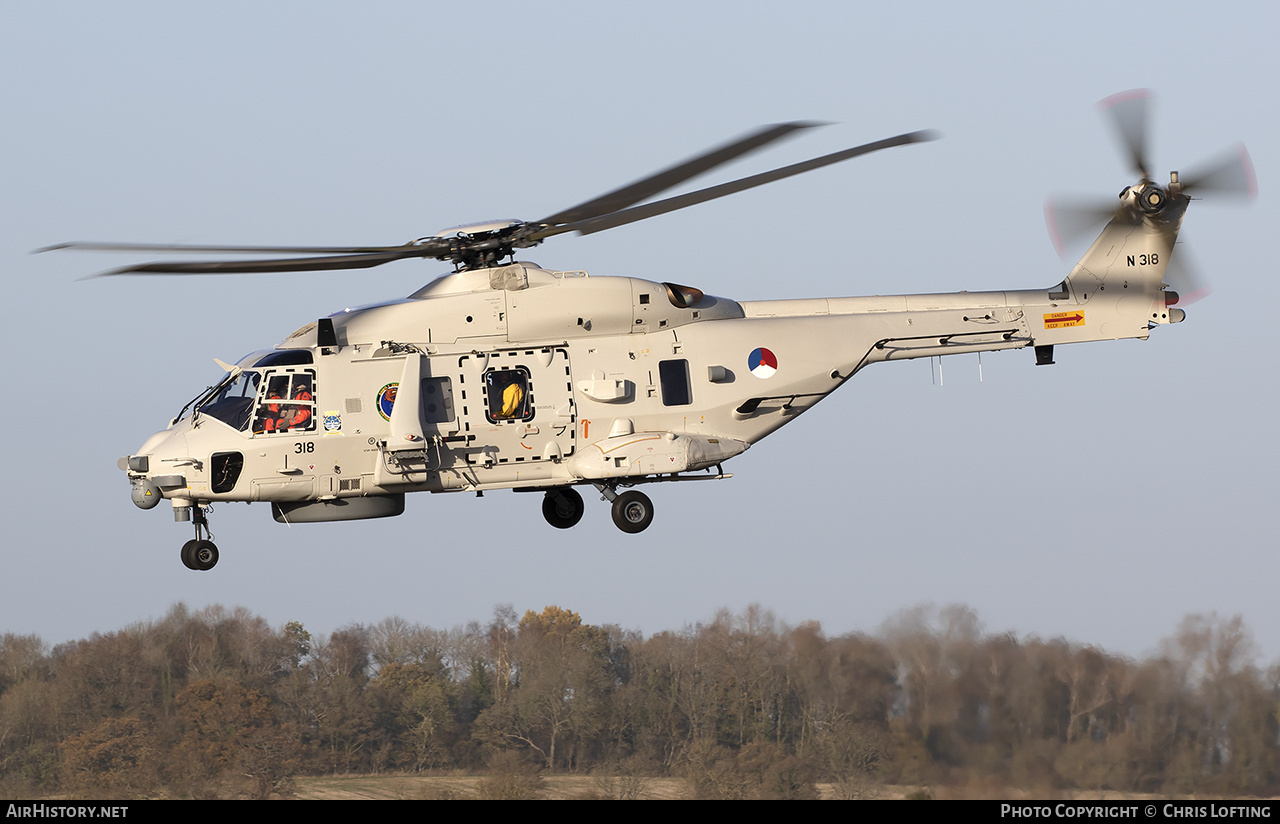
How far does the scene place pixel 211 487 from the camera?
20406 millimetres

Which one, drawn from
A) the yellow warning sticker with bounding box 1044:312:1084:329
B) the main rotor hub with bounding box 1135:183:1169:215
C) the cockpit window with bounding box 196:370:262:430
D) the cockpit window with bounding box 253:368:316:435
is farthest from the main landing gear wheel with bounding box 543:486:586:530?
the main rotor hub with bounding box 1135:183:1169:215

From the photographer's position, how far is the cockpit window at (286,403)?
20594 millimetres

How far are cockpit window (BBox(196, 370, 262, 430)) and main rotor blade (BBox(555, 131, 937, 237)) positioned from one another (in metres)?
4.76

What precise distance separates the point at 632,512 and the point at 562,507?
154 cm

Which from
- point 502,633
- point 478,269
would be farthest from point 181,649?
point 478,269

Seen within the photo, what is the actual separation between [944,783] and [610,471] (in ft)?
20.3

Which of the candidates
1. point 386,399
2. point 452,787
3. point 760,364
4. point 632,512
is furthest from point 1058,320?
point 452,787

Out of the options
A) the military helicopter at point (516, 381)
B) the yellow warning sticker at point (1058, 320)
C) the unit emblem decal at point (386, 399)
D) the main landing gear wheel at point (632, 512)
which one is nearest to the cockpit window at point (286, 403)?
the military helicopter at point (516, 381)

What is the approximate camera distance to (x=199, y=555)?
68.3 feet

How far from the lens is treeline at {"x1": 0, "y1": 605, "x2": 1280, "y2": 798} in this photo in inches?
824

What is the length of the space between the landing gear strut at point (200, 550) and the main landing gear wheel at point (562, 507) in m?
4.89

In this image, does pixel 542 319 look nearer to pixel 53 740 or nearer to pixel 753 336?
pixel 753 336

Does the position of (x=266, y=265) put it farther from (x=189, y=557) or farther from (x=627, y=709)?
(x=627, y=709)

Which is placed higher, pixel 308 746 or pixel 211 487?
pixel 211 487
